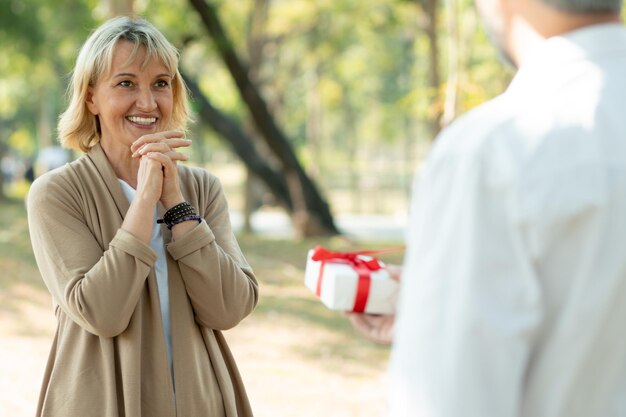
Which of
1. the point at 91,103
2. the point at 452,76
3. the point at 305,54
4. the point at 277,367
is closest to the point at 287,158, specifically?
the point at 452,76

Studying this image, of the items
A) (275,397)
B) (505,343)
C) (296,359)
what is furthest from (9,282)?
(505,343)

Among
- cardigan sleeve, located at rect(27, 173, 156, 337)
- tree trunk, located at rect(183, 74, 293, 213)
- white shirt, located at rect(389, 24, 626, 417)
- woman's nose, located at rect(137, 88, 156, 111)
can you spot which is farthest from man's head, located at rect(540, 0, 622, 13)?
tree trunk, located at rect(183, 74, 293, 213)

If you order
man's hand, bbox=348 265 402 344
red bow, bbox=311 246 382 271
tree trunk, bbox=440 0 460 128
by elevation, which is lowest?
tree trunk, bbox=440 0 460 128

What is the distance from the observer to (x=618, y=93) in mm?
1305

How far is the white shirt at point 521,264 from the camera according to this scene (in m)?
1.21

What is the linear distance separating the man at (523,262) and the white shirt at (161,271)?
4.41 feet

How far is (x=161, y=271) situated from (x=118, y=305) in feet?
0.90

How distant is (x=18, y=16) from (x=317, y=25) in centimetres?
992

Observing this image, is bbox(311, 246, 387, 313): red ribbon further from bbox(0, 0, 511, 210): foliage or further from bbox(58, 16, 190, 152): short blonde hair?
bbox(0, 0, 511, 210): foliage

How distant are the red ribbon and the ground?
4620 mm

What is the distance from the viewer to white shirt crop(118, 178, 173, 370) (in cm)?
252

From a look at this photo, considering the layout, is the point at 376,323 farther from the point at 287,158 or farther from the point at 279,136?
the point at 287,158

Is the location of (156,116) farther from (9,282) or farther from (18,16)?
(18,16)

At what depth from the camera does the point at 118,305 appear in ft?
7.61
